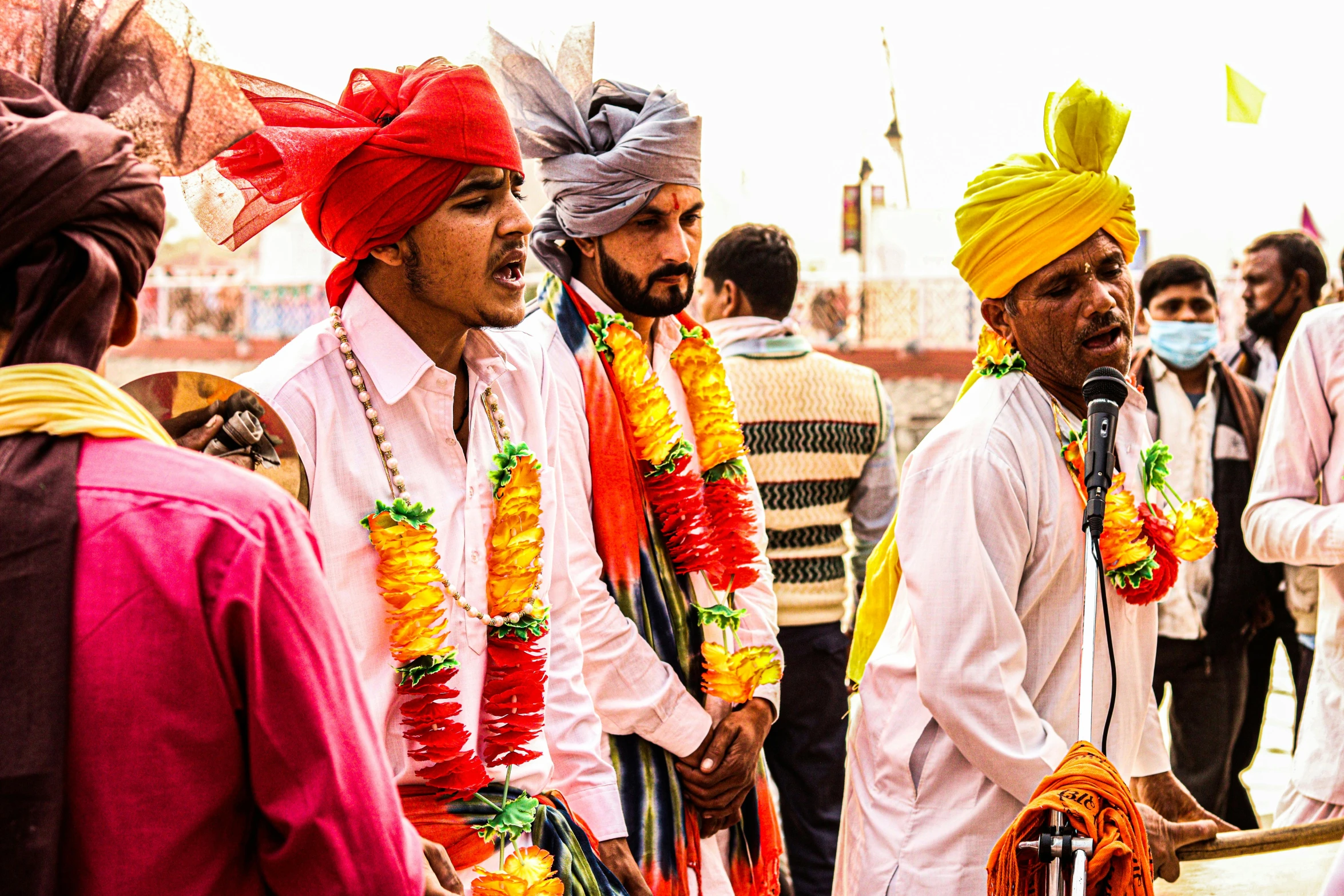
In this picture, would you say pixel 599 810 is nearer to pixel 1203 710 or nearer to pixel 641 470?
pixel 641 470

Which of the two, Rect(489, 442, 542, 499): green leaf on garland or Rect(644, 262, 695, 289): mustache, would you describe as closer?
Rect(489, 442, 542, 499): green leaf on garland

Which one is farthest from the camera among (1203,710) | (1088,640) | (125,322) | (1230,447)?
(1230,447)

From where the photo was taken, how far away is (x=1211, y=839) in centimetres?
273

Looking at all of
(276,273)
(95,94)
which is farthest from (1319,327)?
(276,273)

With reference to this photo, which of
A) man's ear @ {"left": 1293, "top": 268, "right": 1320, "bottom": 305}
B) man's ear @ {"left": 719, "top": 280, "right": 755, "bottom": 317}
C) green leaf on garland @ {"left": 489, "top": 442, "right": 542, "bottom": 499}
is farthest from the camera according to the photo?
man's ear @ {"left": 1293, "top": 268, "right": 1320, "bottom": 305}

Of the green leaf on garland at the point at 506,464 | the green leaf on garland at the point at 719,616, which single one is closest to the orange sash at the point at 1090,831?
the green leaf on garland at the point at 506,464

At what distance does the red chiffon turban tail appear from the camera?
241cm

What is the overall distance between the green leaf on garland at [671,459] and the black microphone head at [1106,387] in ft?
4.08

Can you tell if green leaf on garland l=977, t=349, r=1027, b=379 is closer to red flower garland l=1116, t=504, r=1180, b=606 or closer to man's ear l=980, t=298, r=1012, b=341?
man's ear l=980, t=298, r=1012, b=341

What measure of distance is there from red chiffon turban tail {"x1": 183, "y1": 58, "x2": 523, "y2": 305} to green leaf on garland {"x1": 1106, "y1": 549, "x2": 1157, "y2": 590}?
1.54 metres

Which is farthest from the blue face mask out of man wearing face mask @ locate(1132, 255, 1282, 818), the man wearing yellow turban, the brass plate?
the brass plate

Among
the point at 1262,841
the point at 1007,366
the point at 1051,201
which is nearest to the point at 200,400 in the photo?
the point at 1007,366

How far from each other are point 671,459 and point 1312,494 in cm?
208

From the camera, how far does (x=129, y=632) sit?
1.29m
